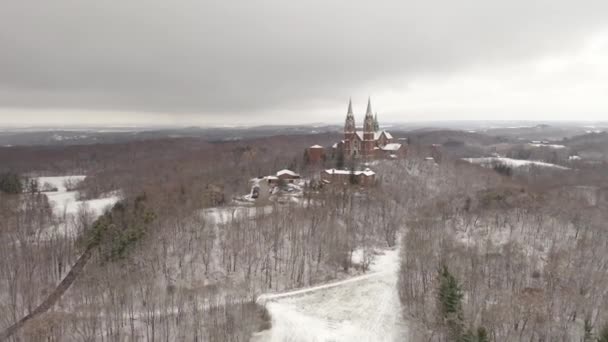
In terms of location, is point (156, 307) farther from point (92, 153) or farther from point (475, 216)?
point (92, 153)

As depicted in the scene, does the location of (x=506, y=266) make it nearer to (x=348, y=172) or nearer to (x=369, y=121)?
(x=348, y=172)

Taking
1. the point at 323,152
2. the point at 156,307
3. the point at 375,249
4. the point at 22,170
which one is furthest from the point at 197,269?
the point at 22,170

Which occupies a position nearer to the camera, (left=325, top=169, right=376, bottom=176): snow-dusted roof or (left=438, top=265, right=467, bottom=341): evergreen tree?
(left=438, top=265, right=467, bottom=341): evergreen tree

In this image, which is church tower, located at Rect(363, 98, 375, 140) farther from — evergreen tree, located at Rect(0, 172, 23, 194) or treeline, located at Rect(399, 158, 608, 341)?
evergreen tree, located at Rect(0, 172, 23, 194)

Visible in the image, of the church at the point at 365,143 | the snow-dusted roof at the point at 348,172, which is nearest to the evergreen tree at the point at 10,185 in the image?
the snow-dusted roof at the point at 348,172

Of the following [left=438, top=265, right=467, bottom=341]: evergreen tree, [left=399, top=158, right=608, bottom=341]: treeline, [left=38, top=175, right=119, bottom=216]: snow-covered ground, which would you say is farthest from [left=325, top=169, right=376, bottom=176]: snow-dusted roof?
[left=38, top=175, right=119, bottom=216]: snow-covered ground

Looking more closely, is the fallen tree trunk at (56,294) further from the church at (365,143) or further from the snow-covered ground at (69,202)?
the church at (365,143)

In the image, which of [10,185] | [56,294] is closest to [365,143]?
[56,294]
